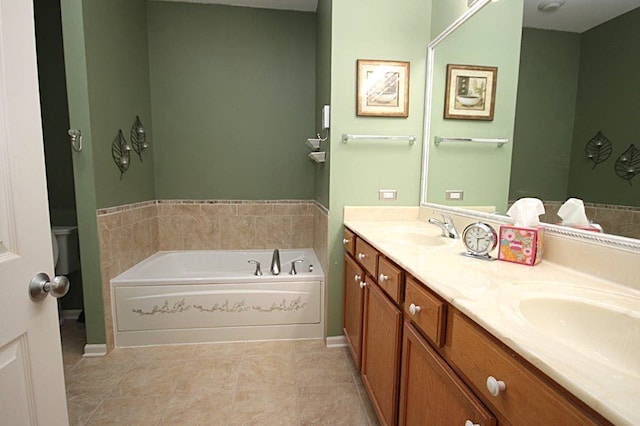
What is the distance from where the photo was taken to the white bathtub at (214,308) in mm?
2166

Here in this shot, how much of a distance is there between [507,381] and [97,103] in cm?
252

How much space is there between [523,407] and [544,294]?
0.37m

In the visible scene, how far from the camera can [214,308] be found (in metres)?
2.23

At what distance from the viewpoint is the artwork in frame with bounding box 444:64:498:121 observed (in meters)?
1.55

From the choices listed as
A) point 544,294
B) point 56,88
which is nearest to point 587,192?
point 544,294

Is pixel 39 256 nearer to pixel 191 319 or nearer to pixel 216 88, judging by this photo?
pixel 191 319

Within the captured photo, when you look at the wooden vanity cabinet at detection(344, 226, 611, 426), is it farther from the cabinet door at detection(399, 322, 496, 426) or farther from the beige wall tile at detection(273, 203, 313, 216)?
the beige wall tile at detection(273, 203, 313, 216)

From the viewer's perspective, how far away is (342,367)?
6.42ft

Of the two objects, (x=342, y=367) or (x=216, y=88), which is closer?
(x=342, y=367)

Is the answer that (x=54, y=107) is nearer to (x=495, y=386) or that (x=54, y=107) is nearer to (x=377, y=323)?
(x=377, y=323)

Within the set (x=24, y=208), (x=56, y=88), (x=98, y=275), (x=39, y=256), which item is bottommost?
(x=98, y=275)

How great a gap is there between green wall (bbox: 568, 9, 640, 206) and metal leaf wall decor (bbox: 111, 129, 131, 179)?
2644mm

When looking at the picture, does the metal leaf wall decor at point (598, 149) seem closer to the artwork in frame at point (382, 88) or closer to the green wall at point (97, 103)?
the artwork in frame at point (382, 88)

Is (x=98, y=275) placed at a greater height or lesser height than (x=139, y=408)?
greater
